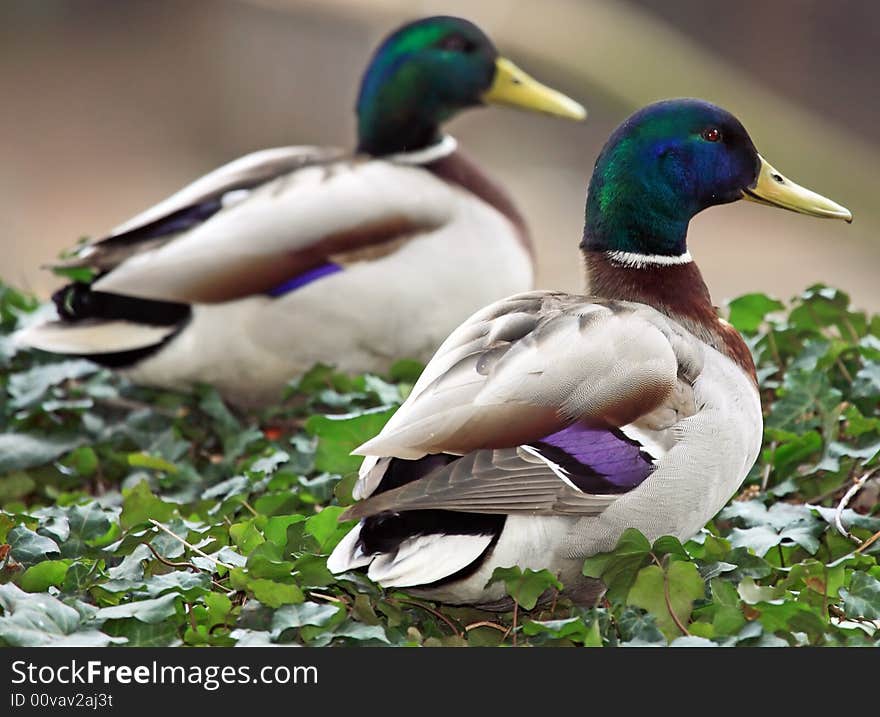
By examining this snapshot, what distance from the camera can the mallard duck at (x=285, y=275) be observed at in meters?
4.93

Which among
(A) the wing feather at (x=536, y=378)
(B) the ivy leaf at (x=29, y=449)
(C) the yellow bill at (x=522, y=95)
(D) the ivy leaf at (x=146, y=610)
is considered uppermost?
(C) the yellow bill at (x=522, y=95)

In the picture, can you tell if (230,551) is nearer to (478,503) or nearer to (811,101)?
(478,503)

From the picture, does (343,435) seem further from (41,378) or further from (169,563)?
(41,378)

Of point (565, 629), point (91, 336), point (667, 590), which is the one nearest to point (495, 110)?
point (91, 336)

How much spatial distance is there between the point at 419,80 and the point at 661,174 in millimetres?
2221

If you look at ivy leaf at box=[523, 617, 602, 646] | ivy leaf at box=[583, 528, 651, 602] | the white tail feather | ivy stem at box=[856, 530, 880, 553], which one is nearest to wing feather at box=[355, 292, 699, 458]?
ivy leaf at box=[583, 528, 651, 602]

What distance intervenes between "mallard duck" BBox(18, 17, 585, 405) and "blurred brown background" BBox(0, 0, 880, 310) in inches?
139

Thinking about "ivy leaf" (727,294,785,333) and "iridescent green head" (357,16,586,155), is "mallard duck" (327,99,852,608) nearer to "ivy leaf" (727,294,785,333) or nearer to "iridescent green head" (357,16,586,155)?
"ivy leaf" (727,294,785,333)

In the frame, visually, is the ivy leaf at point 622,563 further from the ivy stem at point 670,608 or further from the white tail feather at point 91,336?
the white tail feather at point 91,336

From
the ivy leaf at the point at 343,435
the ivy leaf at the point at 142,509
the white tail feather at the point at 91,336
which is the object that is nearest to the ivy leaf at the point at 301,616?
the ivy leaf at the point at 142,509

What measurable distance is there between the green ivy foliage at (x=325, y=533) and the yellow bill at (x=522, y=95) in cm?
135

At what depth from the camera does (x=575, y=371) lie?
9.99 ft

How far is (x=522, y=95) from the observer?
18.7 feet
